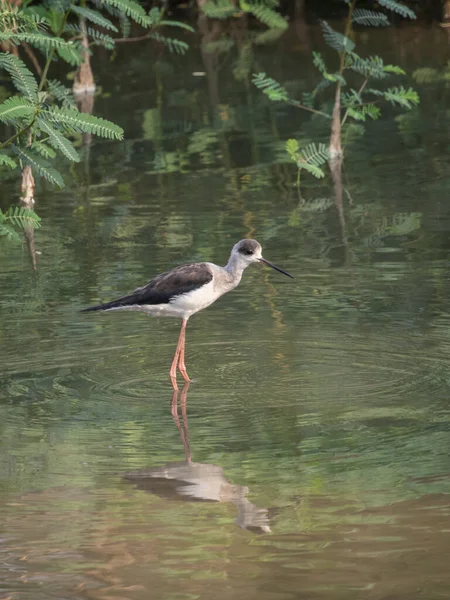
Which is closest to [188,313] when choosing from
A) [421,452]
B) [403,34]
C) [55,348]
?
[55,348]

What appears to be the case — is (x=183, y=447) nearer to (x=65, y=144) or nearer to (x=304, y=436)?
(x=304, y=436)

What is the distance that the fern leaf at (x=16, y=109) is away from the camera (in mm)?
9180

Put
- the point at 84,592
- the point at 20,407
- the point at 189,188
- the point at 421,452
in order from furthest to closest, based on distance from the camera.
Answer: the point at 189,188
the point at 20,407
the point at 421,452
the point at 84,592

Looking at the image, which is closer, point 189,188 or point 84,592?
point 84,592

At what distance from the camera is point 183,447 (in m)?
7.38

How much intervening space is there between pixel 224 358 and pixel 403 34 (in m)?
20.3

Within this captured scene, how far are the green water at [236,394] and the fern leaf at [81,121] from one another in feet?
4.90

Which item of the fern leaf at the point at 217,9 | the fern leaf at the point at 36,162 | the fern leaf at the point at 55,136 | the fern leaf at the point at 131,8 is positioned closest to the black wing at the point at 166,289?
the fern leaf at the point at 55,136

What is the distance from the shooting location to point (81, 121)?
31.2 ft

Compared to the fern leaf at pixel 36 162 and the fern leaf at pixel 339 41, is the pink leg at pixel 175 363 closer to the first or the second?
the fern leaf at pixel 36 162

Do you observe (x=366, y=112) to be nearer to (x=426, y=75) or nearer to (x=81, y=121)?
(x=81, y=121)

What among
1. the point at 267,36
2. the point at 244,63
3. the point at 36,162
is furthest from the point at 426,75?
the point at 36,162

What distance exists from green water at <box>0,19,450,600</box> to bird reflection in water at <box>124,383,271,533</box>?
0.05ft

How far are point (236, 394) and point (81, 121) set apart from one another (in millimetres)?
2539
